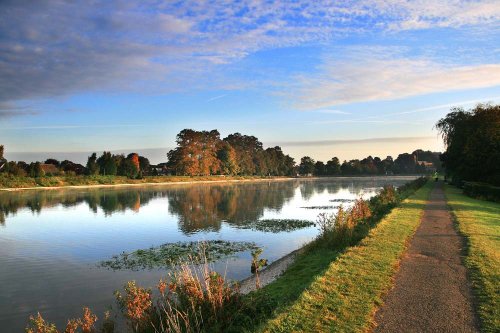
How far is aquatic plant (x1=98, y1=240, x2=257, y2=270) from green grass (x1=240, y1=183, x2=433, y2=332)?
4.06 meters

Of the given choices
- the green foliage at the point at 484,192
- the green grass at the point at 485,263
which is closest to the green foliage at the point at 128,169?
the green foliage at the point at 484,192

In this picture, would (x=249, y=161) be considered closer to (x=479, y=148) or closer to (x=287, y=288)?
(x=479, y=148)

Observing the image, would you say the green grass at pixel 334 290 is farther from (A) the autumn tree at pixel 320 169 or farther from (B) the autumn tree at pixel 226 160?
(A) the autumn tree at pixel 320 169

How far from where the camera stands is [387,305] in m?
6.99

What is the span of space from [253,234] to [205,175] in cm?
8851

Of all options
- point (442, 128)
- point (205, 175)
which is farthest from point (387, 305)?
point (205, 175)

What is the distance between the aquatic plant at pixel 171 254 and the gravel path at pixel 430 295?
6.69m

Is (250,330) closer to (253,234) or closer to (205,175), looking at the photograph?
(253,234)

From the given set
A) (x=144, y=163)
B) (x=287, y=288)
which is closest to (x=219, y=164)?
(x=144, y=163)

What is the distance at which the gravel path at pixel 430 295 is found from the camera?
20.3ft

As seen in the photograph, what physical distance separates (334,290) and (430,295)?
172 centimetres

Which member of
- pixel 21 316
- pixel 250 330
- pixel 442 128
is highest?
pixel 442 128

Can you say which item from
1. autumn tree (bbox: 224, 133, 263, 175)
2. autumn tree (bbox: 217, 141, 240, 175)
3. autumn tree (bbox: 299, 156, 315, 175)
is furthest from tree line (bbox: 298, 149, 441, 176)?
autumn tree (bbox: 217, 141, 240, 175)

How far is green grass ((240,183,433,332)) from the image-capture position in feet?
20.8
